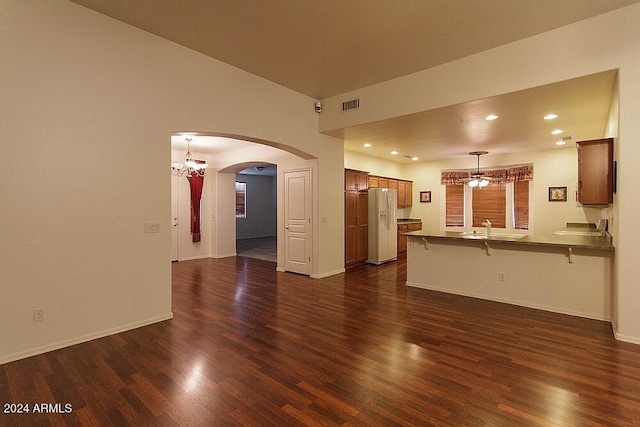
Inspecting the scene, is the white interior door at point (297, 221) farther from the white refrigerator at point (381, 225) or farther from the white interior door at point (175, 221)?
the white interior door at point (175, 221)

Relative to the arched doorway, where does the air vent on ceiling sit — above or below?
above

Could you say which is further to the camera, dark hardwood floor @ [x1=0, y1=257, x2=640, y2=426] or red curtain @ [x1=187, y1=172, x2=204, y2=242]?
red curtain @ [x1=187, y1=172, x2=204, y2=242]

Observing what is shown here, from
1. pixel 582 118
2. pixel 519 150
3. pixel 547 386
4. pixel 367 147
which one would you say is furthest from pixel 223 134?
pixel 519 150

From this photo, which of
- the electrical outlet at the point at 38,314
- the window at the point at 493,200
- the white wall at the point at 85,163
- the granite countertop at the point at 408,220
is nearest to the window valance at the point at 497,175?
the window at the point at 493,200

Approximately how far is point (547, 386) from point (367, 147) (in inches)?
228

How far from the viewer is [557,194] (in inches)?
293

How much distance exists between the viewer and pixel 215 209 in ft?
27.9

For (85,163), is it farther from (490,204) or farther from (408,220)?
(490,204)

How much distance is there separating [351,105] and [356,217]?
2.77 meters

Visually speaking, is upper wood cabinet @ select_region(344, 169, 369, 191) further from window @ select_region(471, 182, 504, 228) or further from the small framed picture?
the small framed picture

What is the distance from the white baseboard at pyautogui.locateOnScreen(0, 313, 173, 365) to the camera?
2.71 meters

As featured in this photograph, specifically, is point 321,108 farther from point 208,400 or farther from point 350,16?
point 208,400

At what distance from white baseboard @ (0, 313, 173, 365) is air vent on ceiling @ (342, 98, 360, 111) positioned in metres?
4.14

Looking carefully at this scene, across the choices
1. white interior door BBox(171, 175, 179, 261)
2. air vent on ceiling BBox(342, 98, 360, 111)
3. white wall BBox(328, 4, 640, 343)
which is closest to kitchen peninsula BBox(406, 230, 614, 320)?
white wall BBox(328, 4, 640, 343)
